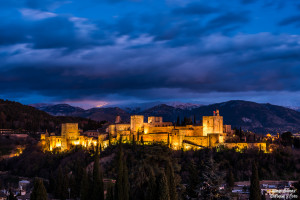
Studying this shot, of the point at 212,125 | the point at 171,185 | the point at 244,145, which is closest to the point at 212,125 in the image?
the point at 212,125

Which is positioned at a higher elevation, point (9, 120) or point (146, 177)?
point (9, 120)

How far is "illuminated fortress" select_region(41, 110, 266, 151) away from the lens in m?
71.7

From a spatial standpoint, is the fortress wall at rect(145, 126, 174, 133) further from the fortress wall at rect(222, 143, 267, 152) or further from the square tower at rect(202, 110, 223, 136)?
the fortress wall at rect(222, 143, 267, 152)

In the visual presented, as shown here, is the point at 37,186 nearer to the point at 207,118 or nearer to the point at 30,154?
the point at 207,118

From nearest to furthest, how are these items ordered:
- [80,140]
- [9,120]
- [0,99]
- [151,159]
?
[151,159] → [80,140] → [9,120] → [0,99]

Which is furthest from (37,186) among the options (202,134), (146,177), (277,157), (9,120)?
(9,120)

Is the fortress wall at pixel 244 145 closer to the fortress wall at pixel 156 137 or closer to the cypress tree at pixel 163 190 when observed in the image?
the fortress wall at pixel 156 137

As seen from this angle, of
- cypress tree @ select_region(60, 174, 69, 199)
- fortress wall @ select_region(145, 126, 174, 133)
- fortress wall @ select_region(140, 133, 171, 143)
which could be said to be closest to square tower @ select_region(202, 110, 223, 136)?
fortress wall @ select_region(145, 126, 174, 133)

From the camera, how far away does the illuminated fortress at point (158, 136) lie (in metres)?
71.7

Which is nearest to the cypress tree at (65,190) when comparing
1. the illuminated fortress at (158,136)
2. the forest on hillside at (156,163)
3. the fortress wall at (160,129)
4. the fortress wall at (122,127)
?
the forest on hillside at (156,163)

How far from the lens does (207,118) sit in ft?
245

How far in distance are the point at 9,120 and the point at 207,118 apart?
89.0m

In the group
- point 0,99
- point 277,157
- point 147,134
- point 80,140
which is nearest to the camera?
point 277,157

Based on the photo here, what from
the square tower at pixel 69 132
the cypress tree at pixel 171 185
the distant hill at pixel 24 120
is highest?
the distant hill at pixel 24 120
